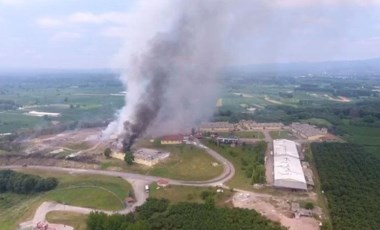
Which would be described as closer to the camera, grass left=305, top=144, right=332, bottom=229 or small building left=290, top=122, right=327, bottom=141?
grass left=305, top=144, right=332, bottom=229

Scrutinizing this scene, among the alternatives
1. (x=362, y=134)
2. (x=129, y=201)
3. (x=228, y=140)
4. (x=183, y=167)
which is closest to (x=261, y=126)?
(x=228, y=140)

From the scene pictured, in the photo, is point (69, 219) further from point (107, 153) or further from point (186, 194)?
point (107, 153)

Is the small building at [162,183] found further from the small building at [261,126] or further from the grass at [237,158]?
the small building at [261,126]

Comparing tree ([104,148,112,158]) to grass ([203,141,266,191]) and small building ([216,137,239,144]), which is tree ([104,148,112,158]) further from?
small building ([216,137,239,144])

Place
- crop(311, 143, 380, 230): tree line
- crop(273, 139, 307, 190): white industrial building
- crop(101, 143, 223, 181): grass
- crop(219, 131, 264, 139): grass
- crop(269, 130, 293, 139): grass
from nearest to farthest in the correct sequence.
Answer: crop(311, 143, 380, 230): tree line < crop(273, 139, 307, 190): white industrial building < crop(101, 143, 223, 181): grass < crop(269, 130, 293, 139): grass < crop(219, 131, 264, 139): grass

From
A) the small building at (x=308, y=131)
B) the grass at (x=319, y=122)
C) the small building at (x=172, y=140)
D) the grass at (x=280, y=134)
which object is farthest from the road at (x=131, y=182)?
the grass at (x=319, y=122)

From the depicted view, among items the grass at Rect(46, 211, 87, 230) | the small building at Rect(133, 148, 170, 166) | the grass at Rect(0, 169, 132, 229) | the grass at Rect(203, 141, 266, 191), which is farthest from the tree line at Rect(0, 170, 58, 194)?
the grass at Rect(203, 141, 266, 191)
